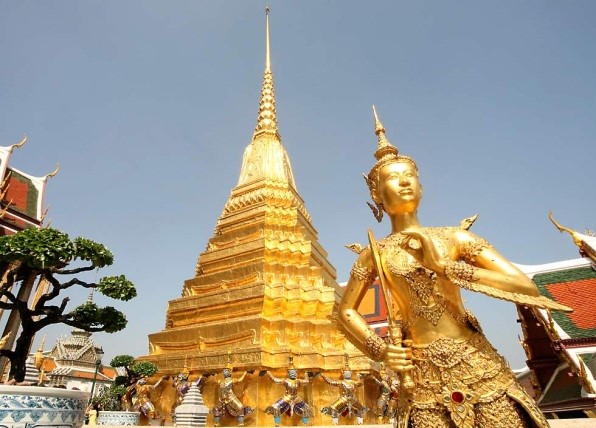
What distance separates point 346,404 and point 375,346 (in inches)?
355

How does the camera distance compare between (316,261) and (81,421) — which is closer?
(81,421)

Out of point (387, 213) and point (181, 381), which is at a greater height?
point (387, 213)

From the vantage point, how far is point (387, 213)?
154 inches

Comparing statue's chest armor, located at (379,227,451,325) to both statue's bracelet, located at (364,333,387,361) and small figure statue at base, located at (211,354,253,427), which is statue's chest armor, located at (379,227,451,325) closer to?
statue's bracelet, located at (364,333,387,361)

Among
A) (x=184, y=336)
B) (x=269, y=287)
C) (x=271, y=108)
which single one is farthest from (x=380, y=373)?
(x=271, y=108)

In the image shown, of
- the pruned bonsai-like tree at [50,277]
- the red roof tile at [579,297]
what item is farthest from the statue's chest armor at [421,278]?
the red roof tile at [579,297]

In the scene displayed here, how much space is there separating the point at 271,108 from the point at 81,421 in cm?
1998

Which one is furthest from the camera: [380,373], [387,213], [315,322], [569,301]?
[315,322]

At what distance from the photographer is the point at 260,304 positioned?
521 inches

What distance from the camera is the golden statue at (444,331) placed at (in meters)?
2.78

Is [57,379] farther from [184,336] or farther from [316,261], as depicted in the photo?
[316,261]

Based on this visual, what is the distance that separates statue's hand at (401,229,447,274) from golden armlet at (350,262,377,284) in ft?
2.21

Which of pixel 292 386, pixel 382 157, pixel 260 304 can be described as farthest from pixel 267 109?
pixel 382 157

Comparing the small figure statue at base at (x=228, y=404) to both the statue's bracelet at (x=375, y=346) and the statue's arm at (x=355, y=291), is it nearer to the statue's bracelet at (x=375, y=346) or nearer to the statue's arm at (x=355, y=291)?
the statue's arm at (x=355, y=291)
